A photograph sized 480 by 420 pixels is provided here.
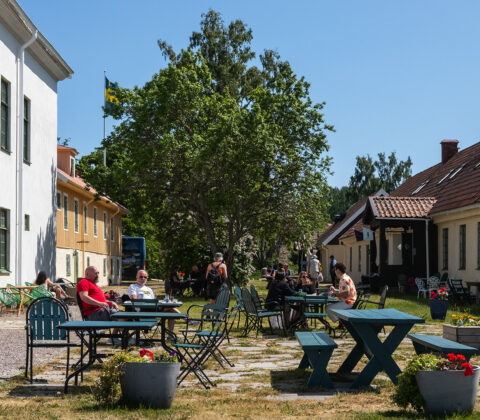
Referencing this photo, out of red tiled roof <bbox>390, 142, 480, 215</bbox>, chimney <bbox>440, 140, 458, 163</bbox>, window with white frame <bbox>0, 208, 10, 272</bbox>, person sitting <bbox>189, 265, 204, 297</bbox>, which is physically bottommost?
person sitting <bbox>189, 265, 204, 297</bbox>

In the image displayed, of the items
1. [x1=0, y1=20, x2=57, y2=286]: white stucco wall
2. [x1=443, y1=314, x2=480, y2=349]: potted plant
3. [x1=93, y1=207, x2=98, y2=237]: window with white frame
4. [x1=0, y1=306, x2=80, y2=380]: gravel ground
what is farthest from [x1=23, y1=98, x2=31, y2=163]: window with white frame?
[x1=93, y1=207, x2=98, y2=237]: window with white frame

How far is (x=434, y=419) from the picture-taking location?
23.1 ft

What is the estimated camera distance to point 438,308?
1831 cm

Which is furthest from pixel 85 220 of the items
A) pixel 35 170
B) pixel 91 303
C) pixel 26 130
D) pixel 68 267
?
pixel 91 303

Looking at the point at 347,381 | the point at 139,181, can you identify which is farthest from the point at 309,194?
the point at 347,381

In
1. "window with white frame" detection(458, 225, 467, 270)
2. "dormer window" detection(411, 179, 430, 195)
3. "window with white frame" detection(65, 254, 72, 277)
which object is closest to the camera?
Result: "window with white frame" detection(458, 225, 467, 270)

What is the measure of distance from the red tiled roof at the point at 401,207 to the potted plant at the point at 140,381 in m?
24.4

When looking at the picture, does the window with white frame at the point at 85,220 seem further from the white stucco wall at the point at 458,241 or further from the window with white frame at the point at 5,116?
the white stucco wall at the point at 458,241

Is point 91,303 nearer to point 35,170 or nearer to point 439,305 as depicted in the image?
point 439,305

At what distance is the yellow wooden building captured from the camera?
35938mm

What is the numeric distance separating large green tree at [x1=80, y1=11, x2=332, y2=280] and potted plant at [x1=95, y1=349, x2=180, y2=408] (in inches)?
930

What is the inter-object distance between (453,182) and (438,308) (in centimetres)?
1511

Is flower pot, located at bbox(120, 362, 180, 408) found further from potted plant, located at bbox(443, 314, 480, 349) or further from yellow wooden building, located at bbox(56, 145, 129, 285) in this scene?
yellow wooden building, located at bbox(56, 145, 129, 285)

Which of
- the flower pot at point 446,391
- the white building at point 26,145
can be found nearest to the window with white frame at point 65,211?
the white building at point 26,145
